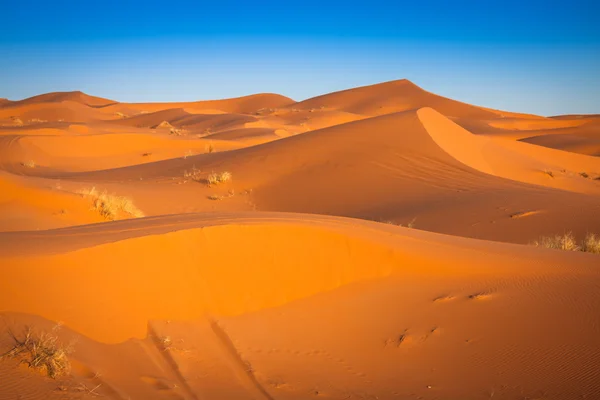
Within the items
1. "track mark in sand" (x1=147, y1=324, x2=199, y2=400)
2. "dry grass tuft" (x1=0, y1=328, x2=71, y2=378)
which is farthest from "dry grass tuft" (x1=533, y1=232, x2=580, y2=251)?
"dry grass tuft" (x1=0, y1=328, x2=71, y2=378)

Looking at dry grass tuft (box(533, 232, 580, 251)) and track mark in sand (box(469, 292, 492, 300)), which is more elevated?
track mark in sand (box(469, 292, 492, 300))

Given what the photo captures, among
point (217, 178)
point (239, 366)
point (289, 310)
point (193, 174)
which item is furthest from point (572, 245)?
point (193, 174)

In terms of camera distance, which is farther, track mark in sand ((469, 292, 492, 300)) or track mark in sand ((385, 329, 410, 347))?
track mark in sand ((469, 292, 492, 300))

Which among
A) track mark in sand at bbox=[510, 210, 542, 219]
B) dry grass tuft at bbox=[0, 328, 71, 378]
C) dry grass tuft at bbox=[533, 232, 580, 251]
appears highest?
dry grass tuft at bbox=[0, 328, 71, 378]

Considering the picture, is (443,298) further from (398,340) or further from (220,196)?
(220,196)

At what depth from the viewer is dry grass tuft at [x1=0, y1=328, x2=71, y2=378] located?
12.9 feet

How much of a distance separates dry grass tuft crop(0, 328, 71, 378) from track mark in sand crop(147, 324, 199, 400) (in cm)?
81

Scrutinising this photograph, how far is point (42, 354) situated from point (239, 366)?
5.05 ft

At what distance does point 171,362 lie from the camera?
4.61 m

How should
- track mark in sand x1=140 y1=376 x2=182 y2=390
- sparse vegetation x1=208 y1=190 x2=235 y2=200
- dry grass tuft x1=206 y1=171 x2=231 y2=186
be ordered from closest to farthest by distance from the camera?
track mark in sand x1=140 y1=376 x2=182 y2=390
sparse vegetation x1=208 y1=190 x2=235 y2=200
dry grass tuft x1=206 y1=171 x2=231 y2=186

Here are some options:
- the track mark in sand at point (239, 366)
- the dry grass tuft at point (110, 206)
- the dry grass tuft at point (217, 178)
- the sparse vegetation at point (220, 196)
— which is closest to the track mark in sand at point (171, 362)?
the track mark in sand at point (239, 366)

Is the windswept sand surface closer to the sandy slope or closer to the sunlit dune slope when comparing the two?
the sandy slope

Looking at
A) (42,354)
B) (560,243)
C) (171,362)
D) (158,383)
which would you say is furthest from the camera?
(560,243)

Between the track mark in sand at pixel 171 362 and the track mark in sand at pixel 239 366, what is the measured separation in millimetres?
437
